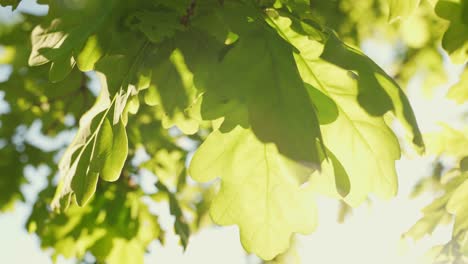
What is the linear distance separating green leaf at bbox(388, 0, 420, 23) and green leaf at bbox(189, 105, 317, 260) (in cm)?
43

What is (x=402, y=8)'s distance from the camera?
47.8 inches

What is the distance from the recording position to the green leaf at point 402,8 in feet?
3.97

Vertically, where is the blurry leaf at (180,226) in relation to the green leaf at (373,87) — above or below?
below

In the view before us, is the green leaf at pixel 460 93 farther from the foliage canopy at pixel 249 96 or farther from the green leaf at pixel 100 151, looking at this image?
the green leaf at pixel 100 151

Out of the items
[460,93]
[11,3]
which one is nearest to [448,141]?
[460,93]

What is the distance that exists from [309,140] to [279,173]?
244 mm

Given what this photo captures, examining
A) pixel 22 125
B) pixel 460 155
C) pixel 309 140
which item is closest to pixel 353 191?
pixel 309 140

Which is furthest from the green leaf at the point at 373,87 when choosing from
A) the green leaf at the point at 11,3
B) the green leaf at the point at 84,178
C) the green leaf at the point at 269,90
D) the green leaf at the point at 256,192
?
the green leaf at the point at 11,3

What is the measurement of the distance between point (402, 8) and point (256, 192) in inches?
21.8

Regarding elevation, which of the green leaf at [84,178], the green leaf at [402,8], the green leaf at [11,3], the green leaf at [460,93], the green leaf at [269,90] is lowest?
the green leaf at [84,178]

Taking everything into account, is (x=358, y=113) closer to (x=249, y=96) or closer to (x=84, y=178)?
(x=249, y=96)

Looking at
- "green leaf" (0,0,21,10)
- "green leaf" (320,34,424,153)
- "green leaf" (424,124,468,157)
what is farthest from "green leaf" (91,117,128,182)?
"green leaf" (424,124,468,157)

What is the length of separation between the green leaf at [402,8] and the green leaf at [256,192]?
43 cm

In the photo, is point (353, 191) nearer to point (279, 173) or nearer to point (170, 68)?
point (279, 173)
